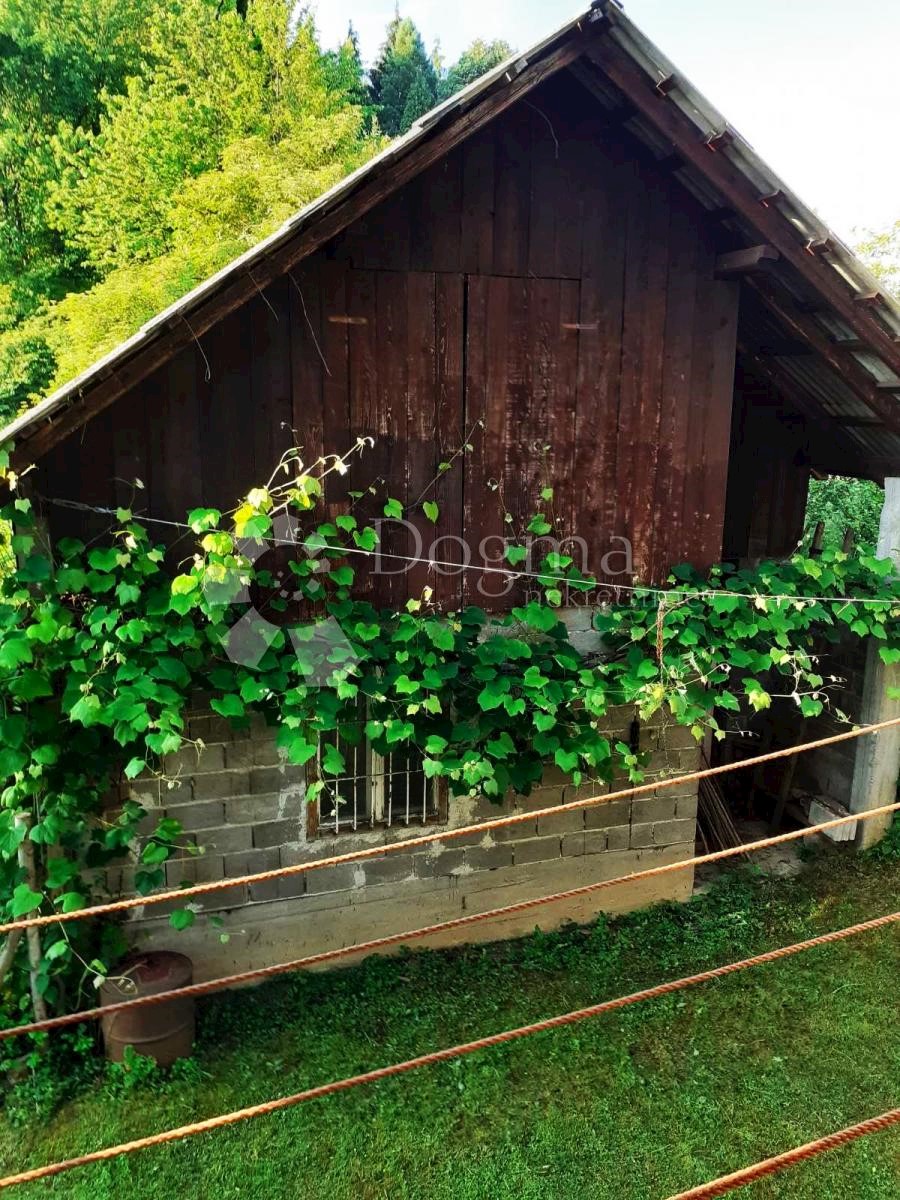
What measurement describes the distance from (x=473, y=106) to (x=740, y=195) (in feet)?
5.93

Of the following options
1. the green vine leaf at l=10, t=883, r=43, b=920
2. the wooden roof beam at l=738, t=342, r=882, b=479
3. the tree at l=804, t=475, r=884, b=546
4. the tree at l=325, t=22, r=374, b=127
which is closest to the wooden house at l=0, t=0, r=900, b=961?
the wooden roof beam at l=738, t=342, r=882, b=479

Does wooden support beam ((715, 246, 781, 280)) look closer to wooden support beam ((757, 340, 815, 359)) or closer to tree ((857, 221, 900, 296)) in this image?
wooden support beam ((757, 340, 815, 359))

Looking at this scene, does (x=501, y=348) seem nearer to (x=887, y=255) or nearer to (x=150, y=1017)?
(x=150, y=1017)

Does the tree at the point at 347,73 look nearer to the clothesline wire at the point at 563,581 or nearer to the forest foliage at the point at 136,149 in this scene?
the forest foliage at the point at 136,149

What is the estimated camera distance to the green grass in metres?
5.01

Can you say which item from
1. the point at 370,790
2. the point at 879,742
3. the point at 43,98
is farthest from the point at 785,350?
the point at 43,98

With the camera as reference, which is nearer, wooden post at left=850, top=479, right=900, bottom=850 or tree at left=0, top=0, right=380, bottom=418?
wooden post at left=850, top=479, right=900, bottom=850

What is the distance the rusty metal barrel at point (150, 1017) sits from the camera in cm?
557

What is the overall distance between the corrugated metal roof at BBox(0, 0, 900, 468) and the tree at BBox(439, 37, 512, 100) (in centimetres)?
3197

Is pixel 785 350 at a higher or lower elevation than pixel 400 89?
lower

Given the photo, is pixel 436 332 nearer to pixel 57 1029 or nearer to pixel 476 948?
pixel 476 948

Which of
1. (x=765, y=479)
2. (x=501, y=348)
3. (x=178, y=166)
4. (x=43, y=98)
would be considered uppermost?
(x=43, y=98)

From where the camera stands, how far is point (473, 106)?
5070 mm

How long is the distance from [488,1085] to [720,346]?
17.9 feet
